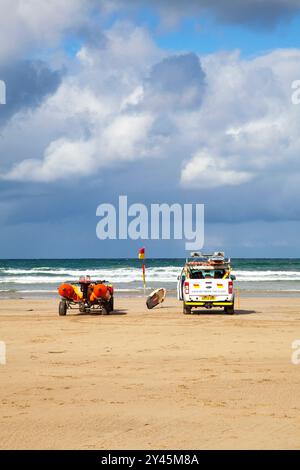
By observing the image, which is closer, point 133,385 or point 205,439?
point 205,439

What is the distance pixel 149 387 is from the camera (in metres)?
10.5

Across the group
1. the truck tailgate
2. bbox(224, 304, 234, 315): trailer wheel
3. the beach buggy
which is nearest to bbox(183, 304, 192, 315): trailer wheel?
the truck tailgate

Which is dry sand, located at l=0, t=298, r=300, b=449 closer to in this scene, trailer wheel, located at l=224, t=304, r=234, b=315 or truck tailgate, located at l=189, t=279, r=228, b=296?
truck tailgate, located at l=189, t=279, r=228, b=296

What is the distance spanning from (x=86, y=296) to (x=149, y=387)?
12.9 m

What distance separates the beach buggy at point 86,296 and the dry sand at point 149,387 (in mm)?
3081

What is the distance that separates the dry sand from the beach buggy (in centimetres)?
308

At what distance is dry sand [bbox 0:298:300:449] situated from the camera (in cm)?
780

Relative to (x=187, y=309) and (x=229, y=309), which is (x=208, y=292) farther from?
(x=229, y=309)

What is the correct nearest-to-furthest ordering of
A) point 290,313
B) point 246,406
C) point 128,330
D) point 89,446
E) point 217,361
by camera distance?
point 89,446, point 246,406, point 217,361, point 128,330, point 290,313

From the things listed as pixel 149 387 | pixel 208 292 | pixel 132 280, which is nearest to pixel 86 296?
pixel 208 292

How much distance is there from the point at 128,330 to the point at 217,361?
572 cm

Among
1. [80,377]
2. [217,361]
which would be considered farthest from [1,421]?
[217,361]
